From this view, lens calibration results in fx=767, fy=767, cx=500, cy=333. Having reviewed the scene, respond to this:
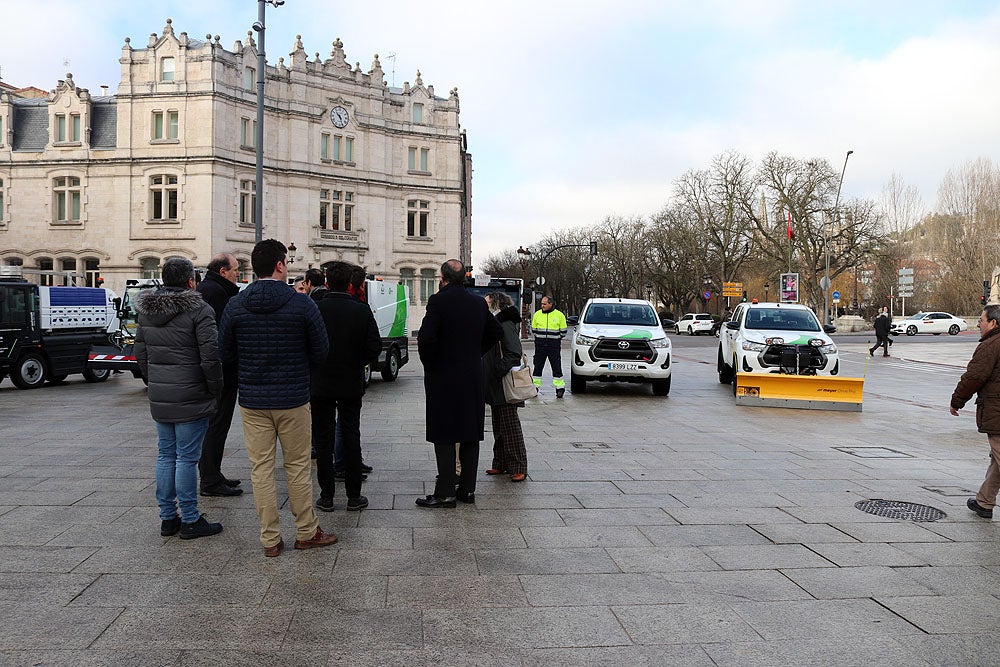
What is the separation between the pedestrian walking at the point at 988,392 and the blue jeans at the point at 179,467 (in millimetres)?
6045

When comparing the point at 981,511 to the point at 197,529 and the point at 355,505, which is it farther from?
the point at 197,529

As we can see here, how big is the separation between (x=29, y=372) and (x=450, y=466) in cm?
1359

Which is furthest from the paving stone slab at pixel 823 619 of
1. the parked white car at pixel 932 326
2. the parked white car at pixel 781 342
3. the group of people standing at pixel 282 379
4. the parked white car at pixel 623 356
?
the parked white car at pixel 932 326

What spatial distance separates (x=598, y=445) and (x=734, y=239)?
63093 mm

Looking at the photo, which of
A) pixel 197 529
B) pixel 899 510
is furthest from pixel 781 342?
pixel 197 529

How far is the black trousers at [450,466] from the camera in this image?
638 centimetres

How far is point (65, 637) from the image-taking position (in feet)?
12.3

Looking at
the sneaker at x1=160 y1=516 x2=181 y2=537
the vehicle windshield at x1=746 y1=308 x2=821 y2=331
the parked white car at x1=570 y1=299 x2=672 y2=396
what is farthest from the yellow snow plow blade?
the sneaker at x1=160 y1=516 x2=181 y2=537

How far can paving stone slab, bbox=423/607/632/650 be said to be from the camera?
379 cm

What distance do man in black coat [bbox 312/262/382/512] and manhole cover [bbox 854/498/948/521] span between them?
4290 millimetres

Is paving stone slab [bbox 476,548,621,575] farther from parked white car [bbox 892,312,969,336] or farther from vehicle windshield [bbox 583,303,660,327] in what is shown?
parked white car [bbox 892,312,969,336]

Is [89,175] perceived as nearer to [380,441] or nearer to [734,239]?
[380,441]

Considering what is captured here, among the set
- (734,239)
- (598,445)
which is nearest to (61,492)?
(598,445)

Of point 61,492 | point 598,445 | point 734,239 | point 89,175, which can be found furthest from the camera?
point 734,239
